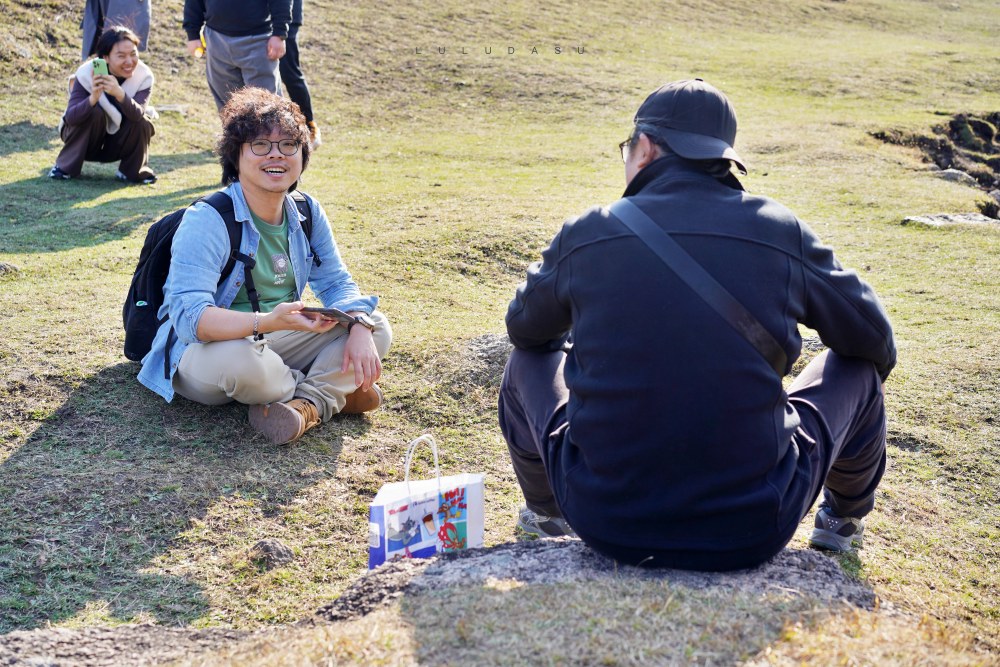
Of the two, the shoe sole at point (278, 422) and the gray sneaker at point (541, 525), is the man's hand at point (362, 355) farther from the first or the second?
the gray sneaker at point (541, 525)

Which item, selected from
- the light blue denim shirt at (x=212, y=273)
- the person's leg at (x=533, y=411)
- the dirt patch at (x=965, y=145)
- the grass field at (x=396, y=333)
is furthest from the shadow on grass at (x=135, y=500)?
the dirt patch at (x=965, y=145)

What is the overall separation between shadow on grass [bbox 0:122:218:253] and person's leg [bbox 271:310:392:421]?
312cm

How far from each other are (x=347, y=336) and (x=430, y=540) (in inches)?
57.2

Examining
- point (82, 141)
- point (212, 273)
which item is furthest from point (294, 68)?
point (212, 273)

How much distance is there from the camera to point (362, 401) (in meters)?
4.68

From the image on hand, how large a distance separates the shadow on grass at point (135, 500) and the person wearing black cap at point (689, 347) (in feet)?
4.57

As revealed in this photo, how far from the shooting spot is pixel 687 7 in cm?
2444

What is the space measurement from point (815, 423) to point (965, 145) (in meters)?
12.8

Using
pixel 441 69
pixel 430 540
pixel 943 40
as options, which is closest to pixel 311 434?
pixel 430 540

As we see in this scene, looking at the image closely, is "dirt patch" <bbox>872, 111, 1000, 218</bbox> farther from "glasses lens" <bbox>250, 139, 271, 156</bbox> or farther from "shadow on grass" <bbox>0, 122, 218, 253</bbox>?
"glasses lens" <bbox>250, 139, 271, 156</bbox>

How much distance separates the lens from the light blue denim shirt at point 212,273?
13.4 ft

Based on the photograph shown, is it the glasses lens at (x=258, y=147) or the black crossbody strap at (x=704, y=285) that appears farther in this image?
the glasses lens at (x=258, y=147)

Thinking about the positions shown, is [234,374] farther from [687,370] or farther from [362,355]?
[687,370]

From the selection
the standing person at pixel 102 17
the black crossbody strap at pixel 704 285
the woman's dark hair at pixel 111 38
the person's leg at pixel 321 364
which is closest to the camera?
the black crossbody strap at pixel 704 285
